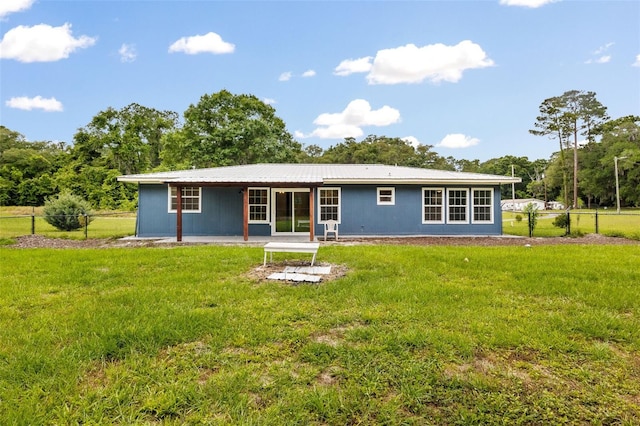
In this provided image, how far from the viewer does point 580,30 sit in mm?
14898

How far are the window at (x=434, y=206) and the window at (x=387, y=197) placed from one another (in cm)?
129

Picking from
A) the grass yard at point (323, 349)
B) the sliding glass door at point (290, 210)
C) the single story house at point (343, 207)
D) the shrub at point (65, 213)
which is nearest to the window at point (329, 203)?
the single story house at point (343, 207)

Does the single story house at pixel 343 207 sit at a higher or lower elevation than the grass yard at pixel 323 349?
higher

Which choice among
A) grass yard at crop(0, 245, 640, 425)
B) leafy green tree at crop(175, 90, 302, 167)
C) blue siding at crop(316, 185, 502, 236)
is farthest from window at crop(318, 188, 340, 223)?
leafy green tree at crop(175, 90, 302, 167)

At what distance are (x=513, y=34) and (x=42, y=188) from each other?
41.3 meters

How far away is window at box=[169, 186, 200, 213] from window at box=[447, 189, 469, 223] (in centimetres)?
993

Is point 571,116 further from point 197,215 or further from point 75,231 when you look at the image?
point 75,231

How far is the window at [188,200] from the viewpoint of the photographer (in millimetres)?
12680

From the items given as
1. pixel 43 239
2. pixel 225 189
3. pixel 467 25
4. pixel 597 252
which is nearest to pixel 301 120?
pixel 467 25

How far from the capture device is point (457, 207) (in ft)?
43.3

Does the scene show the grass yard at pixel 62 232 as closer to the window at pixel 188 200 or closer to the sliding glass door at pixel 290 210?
the window at pixel 188 200

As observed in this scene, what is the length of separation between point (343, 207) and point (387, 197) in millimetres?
1795

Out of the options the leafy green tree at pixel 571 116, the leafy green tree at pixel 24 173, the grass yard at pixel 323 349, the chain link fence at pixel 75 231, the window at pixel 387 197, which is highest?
the leafy green tree at pixel 571 116

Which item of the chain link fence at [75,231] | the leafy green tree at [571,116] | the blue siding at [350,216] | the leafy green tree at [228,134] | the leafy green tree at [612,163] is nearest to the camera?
the chain link fence at [75,231]
